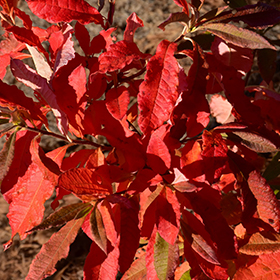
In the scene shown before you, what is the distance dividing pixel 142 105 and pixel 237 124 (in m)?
0.22

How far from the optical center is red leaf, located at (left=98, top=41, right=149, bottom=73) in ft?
1.79

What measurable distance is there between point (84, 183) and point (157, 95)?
24cm

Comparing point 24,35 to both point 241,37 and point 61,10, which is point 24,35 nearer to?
point 61,10

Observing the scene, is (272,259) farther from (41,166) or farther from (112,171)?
(41,166)

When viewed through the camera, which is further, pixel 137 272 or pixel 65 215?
pixel 137 272

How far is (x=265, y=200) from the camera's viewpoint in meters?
0.59

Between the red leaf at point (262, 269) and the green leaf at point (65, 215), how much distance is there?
46 cm

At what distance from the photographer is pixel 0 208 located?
50.8 inches

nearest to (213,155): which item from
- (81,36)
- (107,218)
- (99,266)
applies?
(107,218)

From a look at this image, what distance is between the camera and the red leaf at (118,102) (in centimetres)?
60

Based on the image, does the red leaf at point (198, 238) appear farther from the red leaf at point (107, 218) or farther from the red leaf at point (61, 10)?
the red leaf at point (61, 10)

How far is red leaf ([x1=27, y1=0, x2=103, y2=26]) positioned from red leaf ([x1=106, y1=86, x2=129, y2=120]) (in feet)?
0.58

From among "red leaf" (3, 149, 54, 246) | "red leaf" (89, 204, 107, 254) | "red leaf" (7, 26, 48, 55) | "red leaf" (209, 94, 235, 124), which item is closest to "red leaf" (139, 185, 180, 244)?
"red leaf" (89, 204, 107, 254)

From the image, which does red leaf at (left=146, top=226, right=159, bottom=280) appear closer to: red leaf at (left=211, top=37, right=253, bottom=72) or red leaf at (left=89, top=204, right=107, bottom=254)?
red leaf at (left=89, top=204, right=107, bottom=254)
